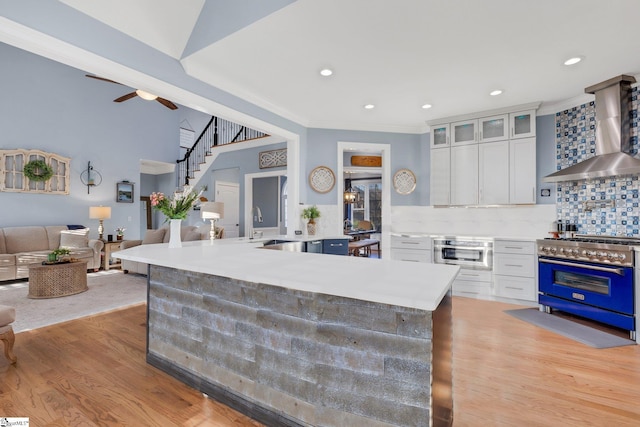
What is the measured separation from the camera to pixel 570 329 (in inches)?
125

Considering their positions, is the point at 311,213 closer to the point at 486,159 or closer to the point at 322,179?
the point at 322,179

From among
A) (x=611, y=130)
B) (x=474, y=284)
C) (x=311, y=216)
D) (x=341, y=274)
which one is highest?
(x=611, y=130)

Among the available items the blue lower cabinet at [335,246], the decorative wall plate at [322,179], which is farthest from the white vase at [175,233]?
the decorative wall plate at [322,179]

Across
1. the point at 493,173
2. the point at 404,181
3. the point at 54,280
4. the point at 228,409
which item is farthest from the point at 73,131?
the point at 493,173

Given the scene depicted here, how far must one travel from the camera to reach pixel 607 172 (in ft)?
10.9

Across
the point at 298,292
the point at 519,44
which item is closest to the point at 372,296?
the point at 298,292

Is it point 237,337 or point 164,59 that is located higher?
point 164,59

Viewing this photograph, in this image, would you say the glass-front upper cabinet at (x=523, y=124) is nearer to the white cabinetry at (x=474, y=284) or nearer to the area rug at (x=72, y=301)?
the white cabinetry at (x=474, y=284)

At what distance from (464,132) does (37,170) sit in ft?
27.4

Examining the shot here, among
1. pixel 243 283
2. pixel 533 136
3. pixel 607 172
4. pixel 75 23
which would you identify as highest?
pixel 75 23

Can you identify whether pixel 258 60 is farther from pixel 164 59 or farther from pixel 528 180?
pixel 528 180

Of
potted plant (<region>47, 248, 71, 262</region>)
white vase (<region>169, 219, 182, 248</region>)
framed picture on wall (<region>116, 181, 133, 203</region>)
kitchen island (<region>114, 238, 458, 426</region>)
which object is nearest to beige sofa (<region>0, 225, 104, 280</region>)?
potted plant (<region>47, 248, 71, 262</region>)

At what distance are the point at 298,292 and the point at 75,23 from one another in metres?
2.69

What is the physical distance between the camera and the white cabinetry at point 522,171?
4.23 m
